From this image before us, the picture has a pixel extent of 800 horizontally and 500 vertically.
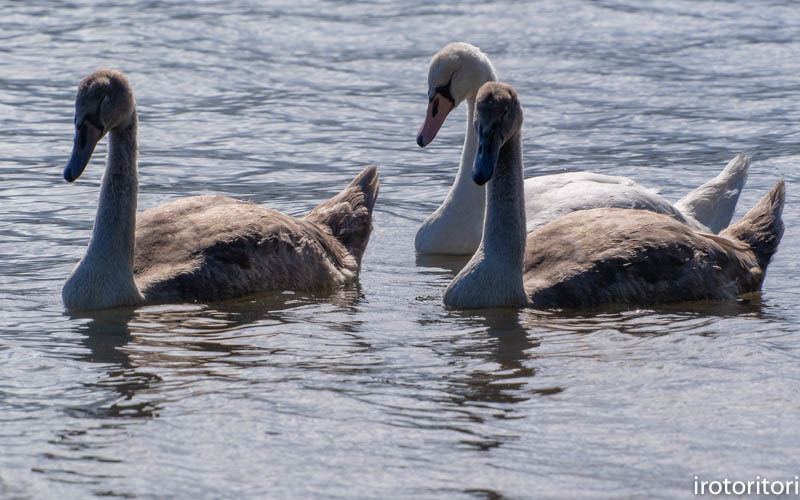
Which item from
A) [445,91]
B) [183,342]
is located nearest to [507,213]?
[183,342]

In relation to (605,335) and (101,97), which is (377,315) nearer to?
(605,335)

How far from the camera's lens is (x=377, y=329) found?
8.85 metres

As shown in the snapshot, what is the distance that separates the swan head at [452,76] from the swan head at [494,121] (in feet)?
7.72

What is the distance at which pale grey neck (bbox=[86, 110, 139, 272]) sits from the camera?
912 cm

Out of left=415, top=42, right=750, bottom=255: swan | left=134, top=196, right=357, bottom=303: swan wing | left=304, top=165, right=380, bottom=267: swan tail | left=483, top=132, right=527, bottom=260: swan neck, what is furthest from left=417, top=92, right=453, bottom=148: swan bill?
left=483, top=132, right=527, bottom=260: swan neck

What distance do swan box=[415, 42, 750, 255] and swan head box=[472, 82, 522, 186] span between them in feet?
6.49

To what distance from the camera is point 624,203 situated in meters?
10.8

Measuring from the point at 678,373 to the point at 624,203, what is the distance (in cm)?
328

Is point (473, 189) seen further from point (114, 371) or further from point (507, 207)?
point (114, 371)

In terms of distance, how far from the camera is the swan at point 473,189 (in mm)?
11148

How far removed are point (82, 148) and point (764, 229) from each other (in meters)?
4.88

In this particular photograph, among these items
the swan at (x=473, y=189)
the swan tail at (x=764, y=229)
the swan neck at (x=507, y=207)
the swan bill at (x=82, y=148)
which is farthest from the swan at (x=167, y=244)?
the swan tail at (x=764, y=229)

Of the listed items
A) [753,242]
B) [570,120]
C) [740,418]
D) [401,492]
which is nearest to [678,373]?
[740,418]

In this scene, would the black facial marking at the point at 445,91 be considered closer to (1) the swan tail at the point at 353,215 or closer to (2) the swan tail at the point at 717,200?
(1) the swan tail at the point at 353,215
